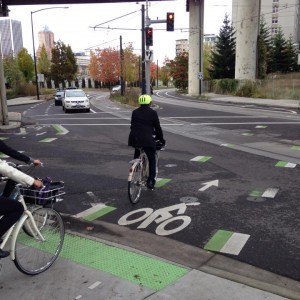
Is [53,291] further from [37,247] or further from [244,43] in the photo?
[244,43]

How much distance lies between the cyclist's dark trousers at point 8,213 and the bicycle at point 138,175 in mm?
2734

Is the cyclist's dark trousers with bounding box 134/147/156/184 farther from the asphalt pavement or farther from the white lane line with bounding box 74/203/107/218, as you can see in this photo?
the asphalt pavement

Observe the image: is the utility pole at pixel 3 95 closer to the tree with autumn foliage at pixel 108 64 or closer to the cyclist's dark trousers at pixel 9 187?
the cyclist's dark trousers at pixel 9 187

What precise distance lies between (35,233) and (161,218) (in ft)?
7.18

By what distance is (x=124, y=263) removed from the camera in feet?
13.9

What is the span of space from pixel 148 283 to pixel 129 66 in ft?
218

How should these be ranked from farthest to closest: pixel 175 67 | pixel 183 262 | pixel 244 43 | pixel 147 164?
pixel 175 67
pixel 244 43
pixel 147 164
pixel 183 262

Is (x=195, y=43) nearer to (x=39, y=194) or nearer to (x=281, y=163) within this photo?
(x=281, y=163)

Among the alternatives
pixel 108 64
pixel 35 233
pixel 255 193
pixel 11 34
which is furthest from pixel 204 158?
pixel 11 34

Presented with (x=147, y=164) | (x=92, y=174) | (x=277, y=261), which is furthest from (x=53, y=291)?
(x=92, y=174)

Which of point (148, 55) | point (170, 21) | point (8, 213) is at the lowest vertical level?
point (8, 213)

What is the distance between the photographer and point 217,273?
3.99 meters

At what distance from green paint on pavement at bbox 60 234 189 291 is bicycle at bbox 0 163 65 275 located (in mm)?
291

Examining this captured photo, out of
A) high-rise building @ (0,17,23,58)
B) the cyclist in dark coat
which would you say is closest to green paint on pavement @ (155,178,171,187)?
the cyclist in dark coat
